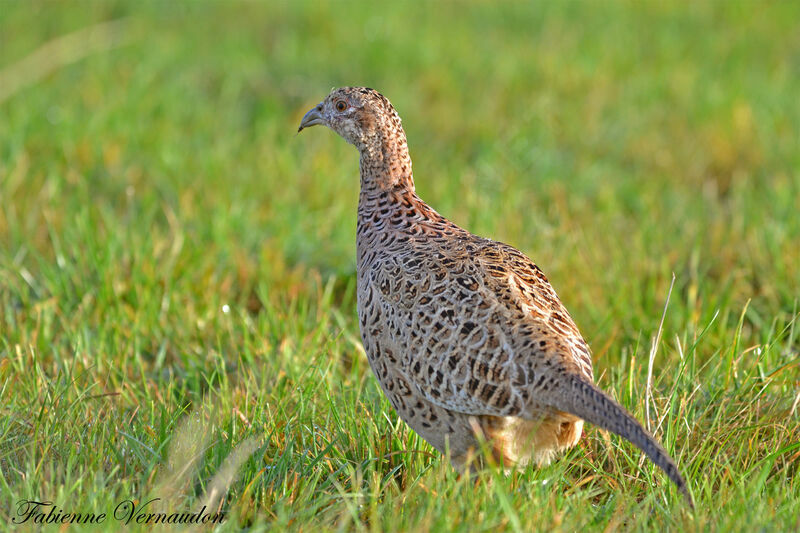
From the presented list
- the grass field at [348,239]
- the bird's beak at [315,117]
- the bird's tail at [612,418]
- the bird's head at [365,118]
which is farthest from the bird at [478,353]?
the bird's beak at [315,117]

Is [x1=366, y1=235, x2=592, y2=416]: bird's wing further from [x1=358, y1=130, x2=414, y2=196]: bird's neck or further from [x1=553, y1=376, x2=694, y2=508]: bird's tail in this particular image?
[x1=358, y1=130, x2=414, y2=196]: bird's neck

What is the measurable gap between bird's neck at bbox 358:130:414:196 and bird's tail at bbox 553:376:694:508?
1.25m

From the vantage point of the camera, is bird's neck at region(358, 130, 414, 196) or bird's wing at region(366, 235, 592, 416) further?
bird's neck at region(358, 130, 414, 196)

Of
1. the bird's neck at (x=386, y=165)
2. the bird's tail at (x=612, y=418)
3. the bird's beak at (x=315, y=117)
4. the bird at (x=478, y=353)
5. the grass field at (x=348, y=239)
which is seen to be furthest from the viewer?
the bird's beak at (x=315, y=117)

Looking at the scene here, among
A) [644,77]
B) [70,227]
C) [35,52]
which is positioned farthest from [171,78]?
[644,77]

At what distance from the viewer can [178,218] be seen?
5566 mm

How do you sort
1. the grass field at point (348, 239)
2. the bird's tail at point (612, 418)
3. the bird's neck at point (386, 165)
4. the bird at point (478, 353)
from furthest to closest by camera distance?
1. the bird's neck at point (386, 165)
2. the grass field at point (348, 239)
3. the bird at point (478, 353)
4. the bird's tail at point (612, 418)

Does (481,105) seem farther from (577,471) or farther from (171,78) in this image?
(577,471)

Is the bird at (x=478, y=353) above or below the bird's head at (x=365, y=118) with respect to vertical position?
below

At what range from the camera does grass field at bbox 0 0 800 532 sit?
298 centimetres

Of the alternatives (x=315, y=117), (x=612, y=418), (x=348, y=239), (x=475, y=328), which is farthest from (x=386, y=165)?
(x=348, y=239)

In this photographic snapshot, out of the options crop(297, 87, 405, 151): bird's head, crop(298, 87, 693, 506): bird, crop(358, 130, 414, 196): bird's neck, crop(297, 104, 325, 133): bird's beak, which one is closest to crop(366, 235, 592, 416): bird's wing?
crop(298, 87, 693, 506): bird

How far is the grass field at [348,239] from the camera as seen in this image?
9.78ft

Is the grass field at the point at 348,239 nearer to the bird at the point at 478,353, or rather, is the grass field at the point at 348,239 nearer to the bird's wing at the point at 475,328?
the bird at the point at 478,353
